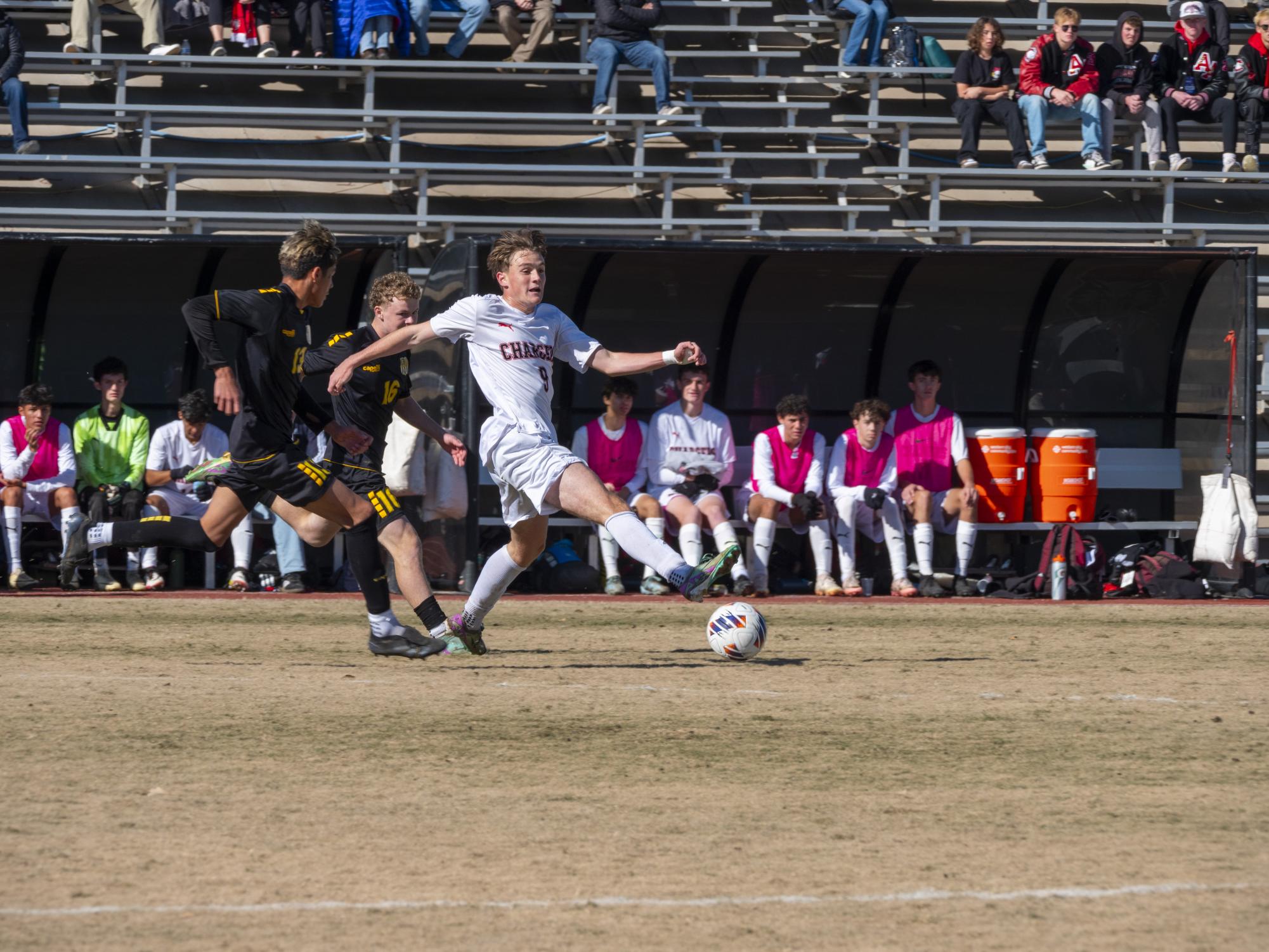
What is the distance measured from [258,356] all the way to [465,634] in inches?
62.8

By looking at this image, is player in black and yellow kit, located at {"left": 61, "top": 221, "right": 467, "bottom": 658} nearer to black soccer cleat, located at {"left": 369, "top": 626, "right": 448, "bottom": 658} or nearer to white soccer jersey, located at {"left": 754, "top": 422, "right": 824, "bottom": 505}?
black soccer cleat, located at {"left": 369, "top": 626, "right": 448, "bottom": 658}

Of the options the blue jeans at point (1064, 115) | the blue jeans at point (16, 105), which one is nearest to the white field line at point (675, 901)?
the blue jeans at point (16, 105)

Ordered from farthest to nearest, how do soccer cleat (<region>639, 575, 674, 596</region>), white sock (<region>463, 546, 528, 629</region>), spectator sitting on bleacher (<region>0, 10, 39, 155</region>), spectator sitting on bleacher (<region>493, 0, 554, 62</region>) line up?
1. spectator sitting on bleacher (<region>493, 0, 554, 62</region>)
2. spectator sitting on bleacher (<region>0, 10, 39, 155</region>)
3. soccer cleat (<region>639, 575, 674, 596</region>)
4. white sock (<region>463, 546, 528, 629</region>)

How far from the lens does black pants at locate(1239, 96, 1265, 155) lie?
1605cm

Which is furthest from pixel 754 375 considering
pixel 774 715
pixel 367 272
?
pixel 774 715

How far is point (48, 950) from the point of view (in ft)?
10.8

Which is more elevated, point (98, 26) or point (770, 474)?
point (98, 26)

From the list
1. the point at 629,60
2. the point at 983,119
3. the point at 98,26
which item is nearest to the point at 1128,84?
the point at 983,119

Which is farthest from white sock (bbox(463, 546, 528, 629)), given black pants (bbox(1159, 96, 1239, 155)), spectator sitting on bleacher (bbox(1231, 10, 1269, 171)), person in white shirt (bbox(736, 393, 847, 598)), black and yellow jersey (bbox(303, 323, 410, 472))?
spectator sitting on bleacher (bbox(1231, 10, 1269, 171))

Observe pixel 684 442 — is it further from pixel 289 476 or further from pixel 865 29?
pixel 865 29

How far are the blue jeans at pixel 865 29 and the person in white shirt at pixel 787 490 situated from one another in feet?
18.8

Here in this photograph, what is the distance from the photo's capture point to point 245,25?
50.8 feet

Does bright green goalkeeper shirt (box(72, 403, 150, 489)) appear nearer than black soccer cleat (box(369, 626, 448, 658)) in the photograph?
No

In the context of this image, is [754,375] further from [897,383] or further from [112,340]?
[112,340]
